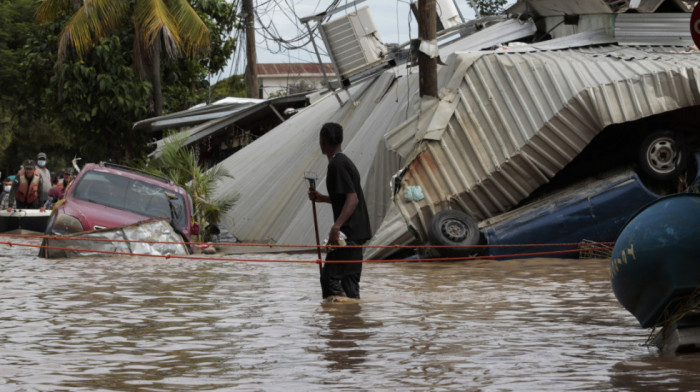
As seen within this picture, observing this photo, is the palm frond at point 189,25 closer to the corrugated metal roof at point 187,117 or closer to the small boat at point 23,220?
the corrugated metal roof at point 187,117

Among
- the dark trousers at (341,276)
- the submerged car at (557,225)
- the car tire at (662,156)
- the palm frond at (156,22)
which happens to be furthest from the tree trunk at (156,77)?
the dark trousers at (341,276)

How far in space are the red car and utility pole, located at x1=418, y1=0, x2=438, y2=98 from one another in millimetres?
4608

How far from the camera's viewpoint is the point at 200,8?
33.8 metres

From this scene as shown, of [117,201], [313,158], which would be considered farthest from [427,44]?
[117,201]

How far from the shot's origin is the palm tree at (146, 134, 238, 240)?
2245 cm

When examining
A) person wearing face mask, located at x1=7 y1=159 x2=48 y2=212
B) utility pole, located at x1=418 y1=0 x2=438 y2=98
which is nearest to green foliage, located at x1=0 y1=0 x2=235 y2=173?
person wearing face mask, located at x1=7 y1=159 x2=48 y2=212

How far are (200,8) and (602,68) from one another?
19.6m

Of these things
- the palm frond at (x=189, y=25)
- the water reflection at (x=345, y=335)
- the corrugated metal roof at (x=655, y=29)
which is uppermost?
the palm frond at (x=189, y=25)

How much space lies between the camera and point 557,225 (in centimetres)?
1606

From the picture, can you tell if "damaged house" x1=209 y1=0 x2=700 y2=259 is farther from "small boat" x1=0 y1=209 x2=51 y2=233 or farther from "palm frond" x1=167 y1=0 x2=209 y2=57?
"palm frond" x1=167 y1=0 x2=209 y2=57

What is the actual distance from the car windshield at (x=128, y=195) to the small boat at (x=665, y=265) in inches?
471

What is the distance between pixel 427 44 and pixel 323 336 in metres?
9.85

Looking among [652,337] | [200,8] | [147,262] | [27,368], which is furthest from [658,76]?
[200,8]

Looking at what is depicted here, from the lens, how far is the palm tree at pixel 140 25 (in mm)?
27672
